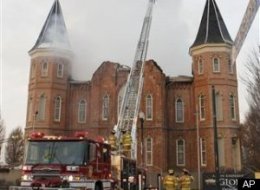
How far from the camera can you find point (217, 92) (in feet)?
118

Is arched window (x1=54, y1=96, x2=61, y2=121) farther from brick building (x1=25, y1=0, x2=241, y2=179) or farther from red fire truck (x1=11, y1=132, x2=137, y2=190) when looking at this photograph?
red fire truck (x1=11, y1=132, x2=137, y2=190)

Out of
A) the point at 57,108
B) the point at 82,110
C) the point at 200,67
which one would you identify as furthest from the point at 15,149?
the point at 200,67

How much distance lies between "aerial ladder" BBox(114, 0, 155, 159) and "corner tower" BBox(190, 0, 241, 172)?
650 centimetres

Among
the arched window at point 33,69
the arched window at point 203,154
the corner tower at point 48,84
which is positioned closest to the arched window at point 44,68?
the corner tower at point 48,84

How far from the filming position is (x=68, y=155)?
12078 mm

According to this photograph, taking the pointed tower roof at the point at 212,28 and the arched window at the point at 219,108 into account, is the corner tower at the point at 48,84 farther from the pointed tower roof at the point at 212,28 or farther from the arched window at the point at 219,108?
the arched window at the point at 219,108

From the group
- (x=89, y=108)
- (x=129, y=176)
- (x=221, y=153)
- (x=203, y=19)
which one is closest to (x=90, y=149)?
(x=129, y=176)

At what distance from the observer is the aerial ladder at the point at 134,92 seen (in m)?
24.5

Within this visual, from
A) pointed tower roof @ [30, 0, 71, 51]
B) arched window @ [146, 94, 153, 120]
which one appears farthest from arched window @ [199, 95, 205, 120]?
pointed tower roof @ [30, 0, 71, 51]

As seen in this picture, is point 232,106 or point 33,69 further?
point 33,69

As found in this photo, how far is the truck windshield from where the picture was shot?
1197 centimetres

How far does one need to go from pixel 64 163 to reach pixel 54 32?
31.2 meters

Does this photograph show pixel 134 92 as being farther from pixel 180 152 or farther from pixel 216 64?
pixel 216 64

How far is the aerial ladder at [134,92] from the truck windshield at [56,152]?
8253mm
